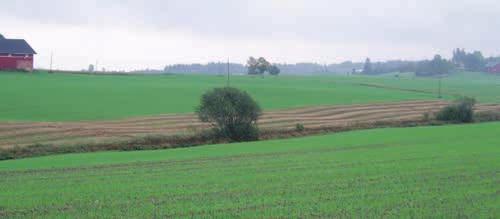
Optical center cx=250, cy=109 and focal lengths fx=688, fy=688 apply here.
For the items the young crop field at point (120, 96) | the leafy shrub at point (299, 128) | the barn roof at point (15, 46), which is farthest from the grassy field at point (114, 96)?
the leafy shrub at point (299, 128)

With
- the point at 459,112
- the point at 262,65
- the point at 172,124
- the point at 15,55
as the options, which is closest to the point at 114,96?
the point at 172,124

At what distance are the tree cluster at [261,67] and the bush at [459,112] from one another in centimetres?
9872

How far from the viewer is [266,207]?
719 inches

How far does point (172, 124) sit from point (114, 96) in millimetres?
23180

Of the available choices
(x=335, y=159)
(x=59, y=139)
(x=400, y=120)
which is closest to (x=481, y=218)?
(x=335, y=159)

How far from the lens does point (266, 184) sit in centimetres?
2338

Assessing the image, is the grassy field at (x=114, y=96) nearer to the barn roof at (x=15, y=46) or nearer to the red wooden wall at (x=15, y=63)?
the red wooden wall at (x=15, y=63)

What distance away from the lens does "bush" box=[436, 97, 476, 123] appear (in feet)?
233

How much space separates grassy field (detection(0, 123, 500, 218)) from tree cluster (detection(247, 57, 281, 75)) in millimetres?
129864

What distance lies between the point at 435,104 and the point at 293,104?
745 inches

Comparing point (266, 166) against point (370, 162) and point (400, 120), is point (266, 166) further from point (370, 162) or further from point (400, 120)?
point (400, 120)

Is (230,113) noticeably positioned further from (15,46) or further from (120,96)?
(15,46)

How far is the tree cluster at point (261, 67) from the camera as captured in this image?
169250 mm

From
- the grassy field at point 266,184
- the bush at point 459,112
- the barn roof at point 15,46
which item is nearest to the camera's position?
the grassy field at point 266,184
